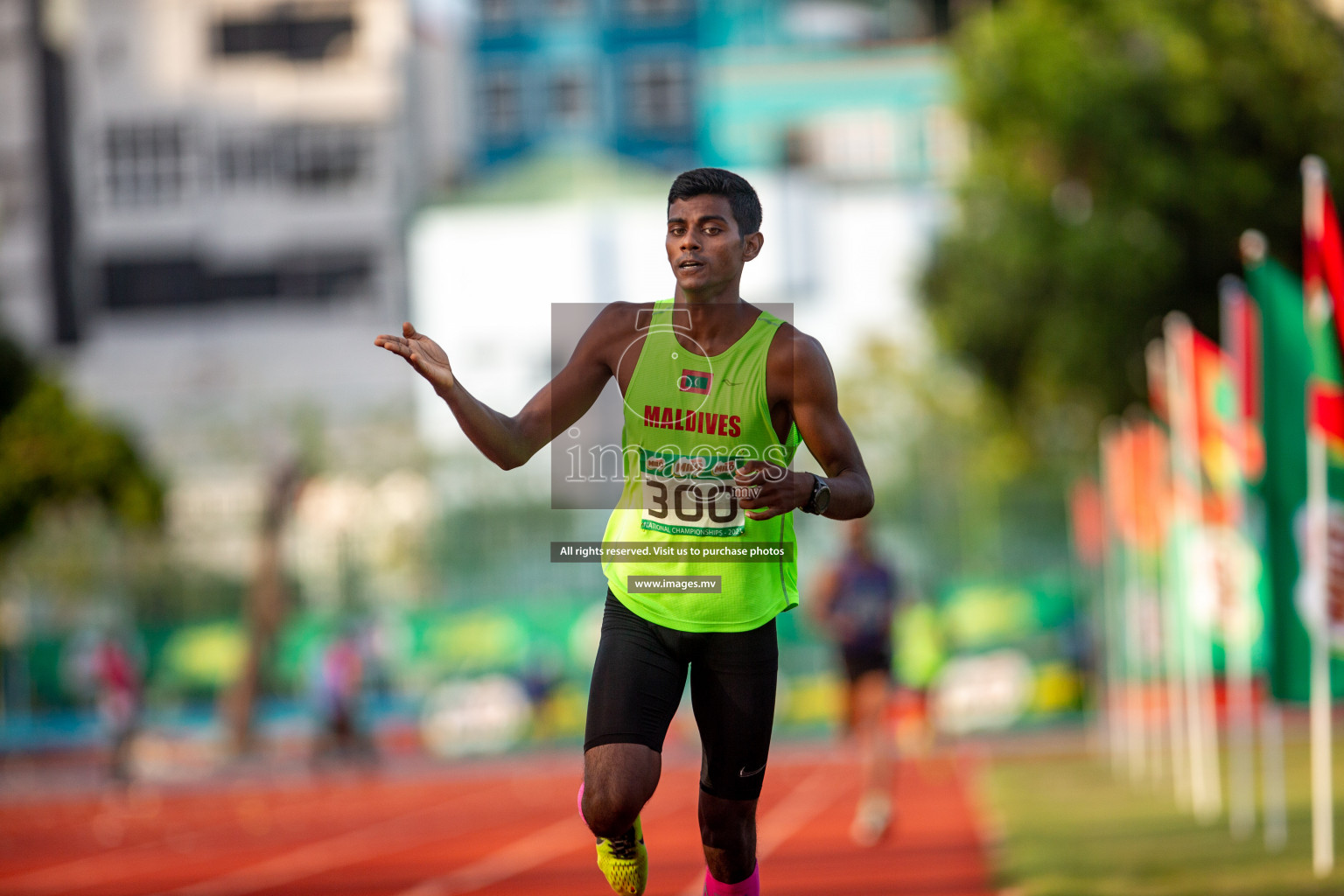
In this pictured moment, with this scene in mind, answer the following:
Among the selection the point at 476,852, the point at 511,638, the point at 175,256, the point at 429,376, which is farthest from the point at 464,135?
the point at 429,376

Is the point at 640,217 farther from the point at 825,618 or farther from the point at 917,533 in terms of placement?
the point at 825,618

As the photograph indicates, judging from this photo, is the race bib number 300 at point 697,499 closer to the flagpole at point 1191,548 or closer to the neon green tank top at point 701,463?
the neon green tank top at point 701,463

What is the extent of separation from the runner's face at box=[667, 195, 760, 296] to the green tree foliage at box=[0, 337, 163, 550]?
34.0 meters

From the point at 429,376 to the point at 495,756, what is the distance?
81.1 ft

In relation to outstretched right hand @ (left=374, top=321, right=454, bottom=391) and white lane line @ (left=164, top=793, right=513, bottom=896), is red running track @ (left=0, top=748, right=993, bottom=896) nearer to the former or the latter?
white lane line @ (left=164, top=793, right=513, bottom=896)

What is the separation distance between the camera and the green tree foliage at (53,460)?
37.3 metres

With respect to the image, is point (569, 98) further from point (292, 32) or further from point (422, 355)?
point (422, 355)

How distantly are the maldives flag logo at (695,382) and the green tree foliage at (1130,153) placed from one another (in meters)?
20.2

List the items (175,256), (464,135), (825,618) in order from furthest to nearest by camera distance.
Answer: (464,135), (175,256), (825,618)

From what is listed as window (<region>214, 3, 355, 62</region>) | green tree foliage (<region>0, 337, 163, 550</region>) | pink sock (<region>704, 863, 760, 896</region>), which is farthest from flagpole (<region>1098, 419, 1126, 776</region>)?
window (<region>214, 3, 355, 62</region>)

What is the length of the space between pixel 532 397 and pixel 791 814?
37.9 ft

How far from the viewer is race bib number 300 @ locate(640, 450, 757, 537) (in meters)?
5.20

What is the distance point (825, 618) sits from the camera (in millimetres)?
12594

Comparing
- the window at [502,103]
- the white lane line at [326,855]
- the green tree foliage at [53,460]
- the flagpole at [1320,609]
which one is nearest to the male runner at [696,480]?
the flagpole at [1320,609]
